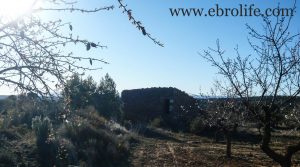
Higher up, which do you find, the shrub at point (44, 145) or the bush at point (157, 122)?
the bush at point (157, 122)

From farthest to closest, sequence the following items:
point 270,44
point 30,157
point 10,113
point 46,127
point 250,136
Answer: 1. point 250,136
2. point 10,113
3. point 46,127
4. point 30,157
5. point 270,44

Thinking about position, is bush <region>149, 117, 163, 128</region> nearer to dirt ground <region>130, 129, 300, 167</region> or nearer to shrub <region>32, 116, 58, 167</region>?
dirt ground <region>130, 129, 300, 167</region>

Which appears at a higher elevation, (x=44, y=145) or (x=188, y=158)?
(x=44, y=145)

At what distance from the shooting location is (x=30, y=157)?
572 inches

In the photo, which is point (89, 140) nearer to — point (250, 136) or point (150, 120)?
point (250, 136)

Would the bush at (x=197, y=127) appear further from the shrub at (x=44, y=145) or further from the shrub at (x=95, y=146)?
the shrub at (x=44, y=145)

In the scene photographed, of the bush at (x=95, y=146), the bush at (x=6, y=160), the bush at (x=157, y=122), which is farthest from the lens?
the bush at (x=157, y=122)

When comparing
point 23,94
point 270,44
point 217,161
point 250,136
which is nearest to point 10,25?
point 23,94

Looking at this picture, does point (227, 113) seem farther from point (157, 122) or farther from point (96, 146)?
point (157, 122)

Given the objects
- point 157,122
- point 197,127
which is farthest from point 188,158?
point 157,122

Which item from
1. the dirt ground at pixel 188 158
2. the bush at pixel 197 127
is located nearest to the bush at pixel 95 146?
the dirt ground at pixel 188 158

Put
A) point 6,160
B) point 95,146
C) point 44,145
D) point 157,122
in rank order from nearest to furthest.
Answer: point 6,160
point 44,145
point 95,146
point 157,122

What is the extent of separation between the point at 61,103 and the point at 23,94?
15.0 inches

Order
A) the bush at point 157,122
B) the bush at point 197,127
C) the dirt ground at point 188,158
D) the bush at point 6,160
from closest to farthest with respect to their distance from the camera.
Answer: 1. the bush at point 6,160
2. the dirt ground at point 188,158
3. the bush at point 197,127
4. the bush at point 157,122
